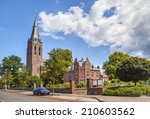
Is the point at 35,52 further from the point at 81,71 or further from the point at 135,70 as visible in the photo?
the point at 135,70

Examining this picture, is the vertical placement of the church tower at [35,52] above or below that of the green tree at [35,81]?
above

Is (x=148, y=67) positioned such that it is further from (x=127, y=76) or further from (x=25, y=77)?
(x=25, y=77)

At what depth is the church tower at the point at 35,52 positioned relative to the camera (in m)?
116

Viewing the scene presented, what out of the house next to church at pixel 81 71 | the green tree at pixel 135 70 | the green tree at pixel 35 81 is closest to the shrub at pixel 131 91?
the green tree at pixel 135 70

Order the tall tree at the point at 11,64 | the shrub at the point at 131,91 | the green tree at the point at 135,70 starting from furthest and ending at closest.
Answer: the tall tree at the point at 11,64, the green tree at the point at 135,70, the shrub at the point at 131,91

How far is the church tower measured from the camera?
11561cm

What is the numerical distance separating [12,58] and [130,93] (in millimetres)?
89324

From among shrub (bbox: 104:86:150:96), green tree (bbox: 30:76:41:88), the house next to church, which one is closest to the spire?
the house next to church

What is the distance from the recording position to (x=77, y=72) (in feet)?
287

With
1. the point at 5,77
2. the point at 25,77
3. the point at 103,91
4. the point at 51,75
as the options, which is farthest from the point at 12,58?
the point at 103,91

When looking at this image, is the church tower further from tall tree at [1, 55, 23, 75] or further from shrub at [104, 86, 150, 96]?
shrub at [104, 86, 150, 96]

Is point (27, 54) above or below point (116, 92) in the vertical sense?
Result: above

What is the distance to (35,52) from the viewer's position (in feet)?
387

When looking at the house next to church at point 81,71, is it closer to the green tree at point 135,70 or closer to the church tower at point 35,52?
the church tower at point 35,52
